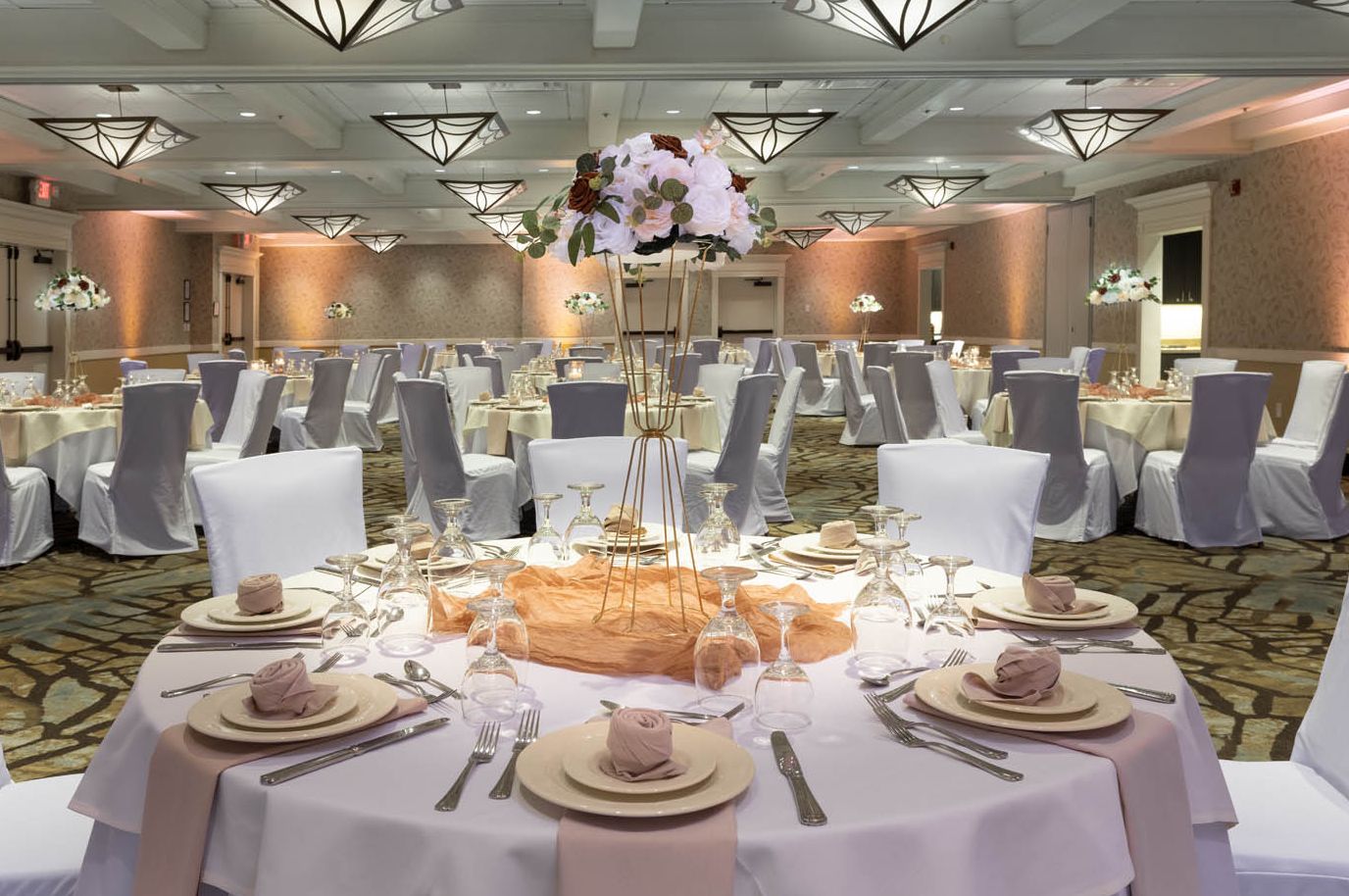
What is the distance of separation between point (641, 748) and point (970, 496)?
6.29ft

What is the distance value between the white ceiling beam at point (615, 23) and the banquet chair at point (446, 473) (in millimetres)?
2934

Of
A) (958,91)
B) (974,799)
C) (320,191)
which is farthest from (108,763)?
(320,191)

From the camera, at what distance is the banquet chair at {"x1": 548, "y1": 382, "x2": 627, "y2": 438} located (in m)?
5.73

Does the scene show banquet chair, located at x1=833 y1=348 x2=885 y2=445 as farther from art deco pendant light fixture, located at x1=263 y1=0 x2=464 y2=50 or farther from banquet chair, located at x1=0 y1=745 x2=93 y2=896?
banquet chair, located at x1=0 y1=745 x2=93 y2=896

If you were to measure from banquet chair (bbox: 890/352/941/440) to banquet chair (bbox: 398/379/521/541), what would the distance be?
3.99 meters

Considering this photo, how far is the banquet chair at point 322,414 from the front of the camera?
938 centimetres

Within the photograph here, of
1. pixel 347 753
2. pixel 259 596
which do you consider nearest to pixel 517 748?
pixel 347 753

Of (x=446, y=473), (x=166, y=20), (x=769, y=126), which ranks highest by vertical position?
(x=166, y=20)

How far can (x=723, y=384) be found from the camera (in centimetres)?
841

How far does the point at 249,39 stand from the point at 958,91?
229 inches

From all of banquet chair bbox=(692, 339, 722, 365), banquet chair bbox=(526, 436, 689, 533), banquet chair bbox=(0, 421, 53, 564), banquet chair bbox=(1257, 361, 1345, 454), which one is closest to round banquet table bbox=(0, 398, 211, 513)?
banquet chair bbox=(0, 421, 53, 564)

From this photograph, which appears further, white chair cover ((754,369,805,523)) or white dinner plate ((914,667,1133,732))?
white chair cover ((754,369,805,523))

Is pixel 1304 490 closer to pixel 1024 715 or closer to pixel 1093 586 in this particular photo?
pixel 1093 586

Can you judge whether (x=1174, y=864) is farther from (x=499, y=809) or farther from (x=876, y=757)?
(x=499, y=809)
